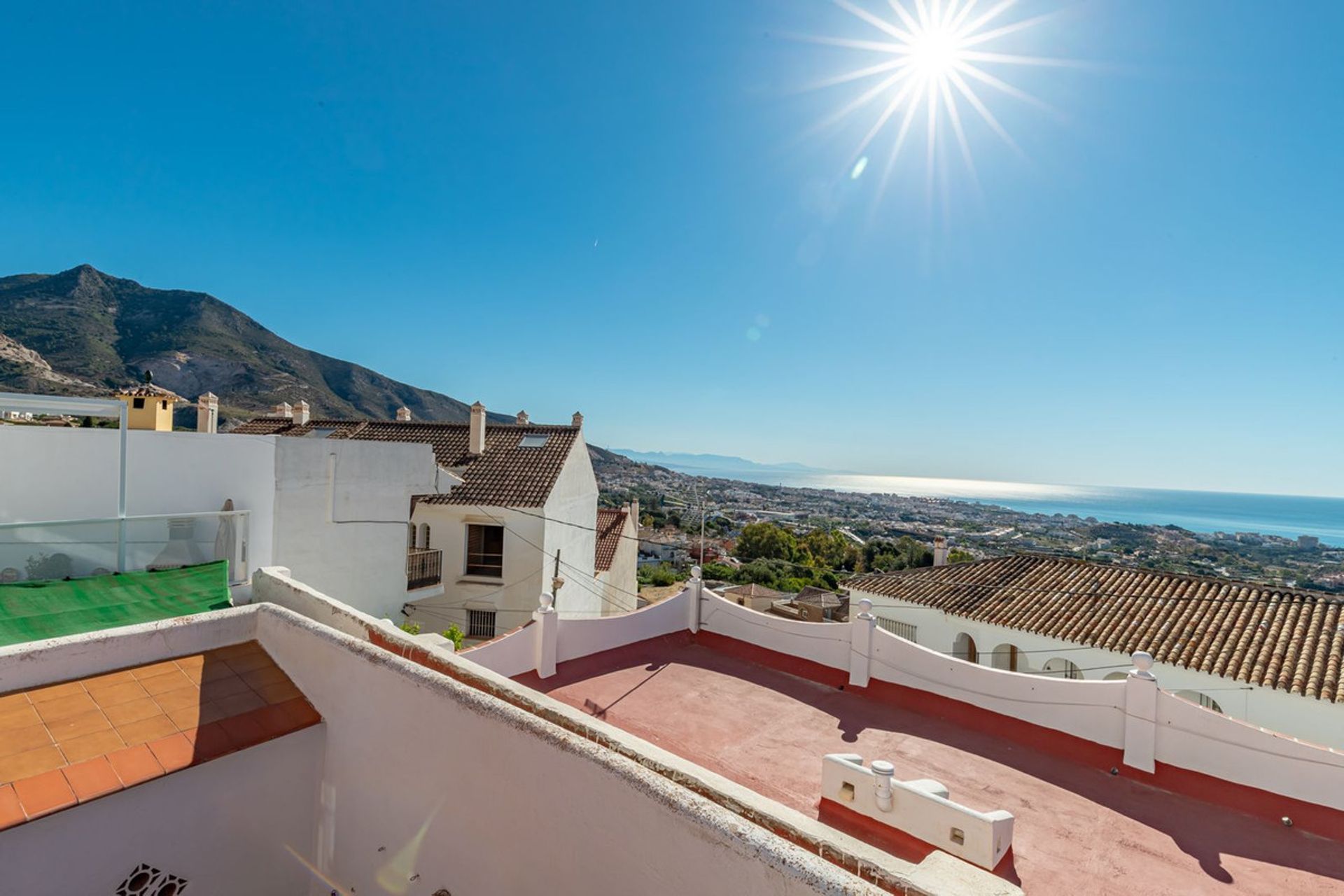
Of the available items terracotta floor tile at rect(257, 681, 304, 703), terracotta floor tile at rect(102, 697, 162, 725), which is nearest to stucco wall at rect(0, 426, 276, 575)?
terracotta floor tile at rect(102, 697, 162, 725)

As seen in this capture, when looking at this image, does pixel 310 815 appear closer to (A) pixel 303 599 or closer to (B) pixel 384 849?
(B) pixel 384 849

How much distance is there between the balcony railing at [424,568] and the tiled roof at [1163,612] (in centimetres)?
1114

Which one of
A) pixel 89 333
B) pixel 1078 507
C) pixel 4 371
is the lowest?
pixel 1078 507

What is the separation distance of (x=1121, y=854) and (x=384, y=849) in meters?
5.57

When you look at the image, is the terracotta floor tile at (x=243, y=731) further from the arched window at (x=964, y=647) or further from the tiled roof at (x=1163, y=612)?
the arched window at (x=964, y=647)

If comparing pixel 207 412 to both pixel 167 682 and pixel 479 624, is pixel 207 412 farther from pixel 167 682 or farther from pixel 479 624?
pixel 167 682

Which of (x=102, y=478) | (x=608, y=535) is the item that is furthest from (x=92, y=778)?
(x=608, y=535)

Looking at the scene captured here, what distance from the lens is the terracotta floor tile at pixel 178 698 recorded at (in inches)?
142

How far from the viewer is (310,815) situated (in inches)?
149

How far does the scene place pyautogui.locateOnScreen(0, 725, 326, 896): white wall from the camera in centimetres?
283

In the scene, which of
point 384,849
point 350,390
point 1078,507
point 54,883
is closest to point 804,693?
point 384,849

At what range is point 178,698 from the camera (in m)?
3.67

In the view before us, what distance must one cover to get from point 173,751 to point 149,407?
8.53 m

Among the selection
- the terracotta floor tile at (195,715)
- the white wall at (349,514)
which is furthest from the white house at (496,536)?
the terracotta floor tile at (195,715)
